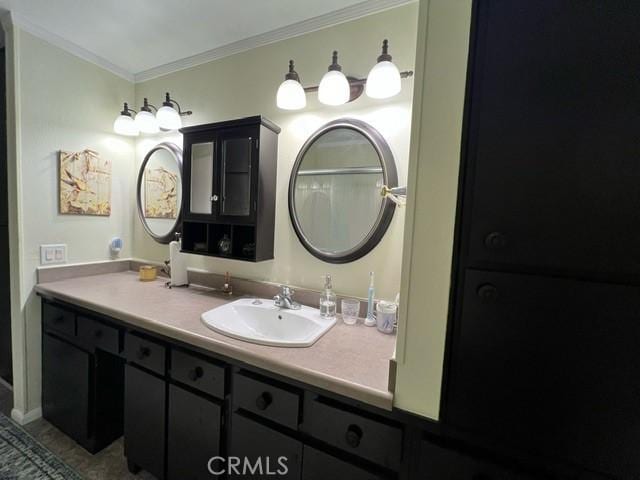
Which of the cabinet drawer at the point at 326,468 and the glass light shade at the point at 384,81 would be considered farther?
the glass light shade at the point at 384,81

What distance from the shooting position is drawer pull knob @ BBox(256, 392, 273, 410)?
88 cm

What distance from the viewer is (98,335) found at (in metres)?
1.32

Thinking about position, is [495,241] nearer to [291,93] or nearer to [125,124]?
[291,93]

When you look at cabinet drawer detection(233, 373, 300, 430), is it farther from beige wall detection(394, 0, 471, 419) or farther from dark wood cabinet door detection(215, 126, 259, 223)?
dark wood cabinet door detection(215, 126, 259, 223)

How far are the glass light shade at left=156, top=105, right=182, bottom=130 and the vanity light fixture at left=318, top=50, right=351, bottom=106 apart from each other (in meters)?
1.06

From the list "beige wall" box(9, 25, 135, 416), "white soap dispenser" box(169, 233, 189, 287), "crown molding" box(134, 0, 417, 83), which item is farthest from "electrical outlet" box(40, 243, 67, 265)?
"crown molding" box(134, 0, 417, 83)

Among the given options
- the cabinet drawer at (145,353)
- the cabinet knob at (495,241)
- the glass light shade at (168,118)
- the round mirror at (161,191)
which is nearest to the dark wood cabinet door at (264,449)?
the cabinet drawer at (145,353)

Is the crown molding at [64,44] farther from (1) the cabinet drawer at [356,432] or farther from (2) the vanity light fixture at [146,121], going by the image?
(1) the cabinet drawer at [356,432]

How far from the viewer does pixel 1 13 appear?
1.42 metres

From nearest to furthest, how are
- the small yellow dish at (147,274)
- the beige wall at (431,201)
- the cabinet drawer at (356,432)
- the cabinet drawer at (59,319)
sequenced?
the beige wall at (431,201), the cabinet drawer at (356,432), the cabinet drawer at (59,319), the small yellow dish at (147,274)

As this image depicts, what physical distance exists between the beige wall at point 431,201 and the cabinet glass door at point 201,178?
1.26 meters

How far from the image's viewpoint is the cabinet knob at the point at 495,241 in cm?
58

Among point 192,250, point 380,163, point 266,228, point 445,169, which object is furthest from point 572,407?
point 192,250

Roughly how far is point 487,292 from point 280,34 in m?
1.60
